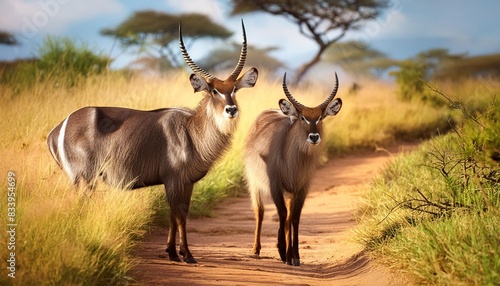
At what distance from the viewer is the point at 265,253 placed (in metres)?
7.71

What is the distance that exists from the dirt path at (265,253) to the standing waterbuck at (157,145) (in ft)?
1.57

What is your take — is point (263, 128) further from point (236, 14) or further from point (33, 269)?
point (236, 14)

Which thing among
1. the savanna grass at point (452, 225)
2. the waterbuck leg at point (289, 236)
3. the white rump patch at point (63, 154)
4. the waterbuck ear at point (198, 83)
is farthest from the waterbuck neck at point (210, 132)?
the savanna grass at point (452, 225)

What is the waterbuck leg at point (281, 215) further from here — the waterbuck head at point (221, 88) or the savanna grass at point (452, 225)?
the waterbuck head at point (221, 88)

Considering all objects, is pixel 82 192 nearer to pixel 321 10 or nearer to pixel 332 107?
pixel 332 107

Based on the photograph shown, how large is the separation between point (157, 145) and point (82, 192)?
782 millimetres

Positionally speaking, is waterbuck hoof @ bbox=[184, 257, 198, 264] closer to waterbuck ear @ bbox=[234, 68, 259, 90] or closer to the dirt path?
the dirt path

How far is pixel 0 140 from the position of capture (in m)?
Answer: 8.16

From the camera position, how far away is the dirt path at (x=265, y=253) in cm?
612

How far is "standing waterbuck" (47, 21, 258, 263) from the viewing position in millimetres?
6836

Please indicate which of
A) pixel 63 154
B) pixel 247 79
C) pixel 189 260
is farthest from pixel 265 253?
pixel 63 154

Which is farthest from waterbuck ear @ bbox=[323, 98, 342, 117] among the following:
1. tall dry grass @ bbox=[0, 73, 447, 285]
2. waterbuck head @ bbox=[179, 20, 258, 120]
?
tall dry grass @ bbox=[0, 73, 447, 285]

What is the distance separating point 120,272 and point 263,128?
296cm

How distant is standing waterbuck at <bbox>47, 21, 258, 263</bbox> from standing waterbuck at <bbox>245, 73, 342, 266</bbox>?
0.61 m
